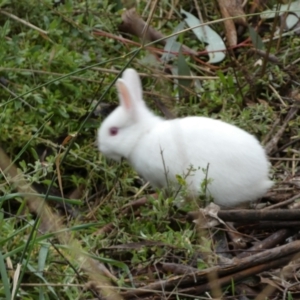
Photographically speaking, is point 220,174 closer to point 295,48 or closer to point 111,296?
point 111,296

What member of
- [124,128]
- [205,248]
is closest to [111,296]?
[205,248]

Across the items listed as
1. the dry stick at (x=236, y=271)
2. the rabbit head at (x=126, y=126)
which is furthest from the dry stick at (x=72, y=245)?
the rabbit head at (x=126, y=126)

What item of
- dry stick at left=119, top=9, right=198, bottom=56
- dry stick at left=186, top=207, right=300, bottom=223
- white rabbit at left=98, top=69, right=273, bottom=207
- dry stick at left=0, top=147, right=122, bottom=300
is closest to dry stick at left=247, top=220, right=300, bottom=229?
dry stick at left=186, top=207, right=300, bottom=223

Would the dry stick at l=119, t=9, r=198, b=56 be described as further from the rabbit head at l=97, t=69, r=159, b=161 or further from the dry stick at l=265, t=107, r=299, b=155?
the rabbit head at l=97, t=69, r=159, b=161

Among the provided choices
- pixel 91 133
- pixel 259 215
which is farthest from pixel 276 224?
pixel 91 133

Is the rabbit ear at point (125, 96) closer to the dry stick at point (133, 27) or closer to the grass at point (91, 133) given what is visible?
the grass at point (91, 133)

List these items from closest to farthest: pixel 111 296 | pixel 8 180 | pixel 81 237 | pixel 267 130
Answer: pixel 111 296
pixel 8 180
pixel 81 237
pixel 267 130

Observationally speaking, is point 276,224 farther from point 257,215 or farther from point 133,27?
point 133,27
